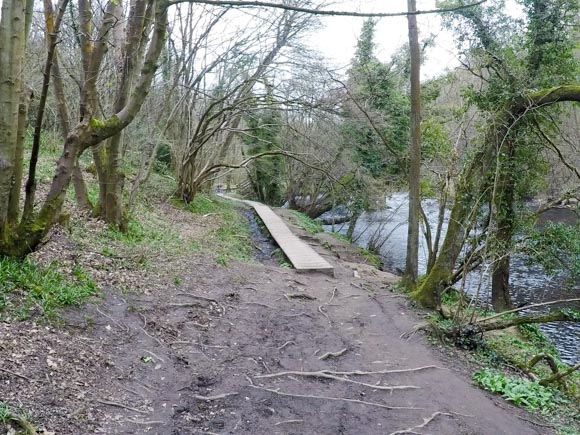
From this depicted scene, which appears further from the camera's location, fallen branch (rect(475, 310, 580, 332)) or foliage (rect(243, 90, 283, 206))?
foliage (rect(243, 90, 283, 206))

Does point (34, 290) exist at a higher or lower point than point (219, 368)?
higher

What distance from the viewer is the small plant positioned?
495cm

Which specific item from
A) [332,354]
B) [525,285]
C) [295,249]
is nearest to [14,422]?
[332,354]

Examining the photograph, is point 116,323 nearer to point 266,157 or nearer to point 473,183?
point 473,183

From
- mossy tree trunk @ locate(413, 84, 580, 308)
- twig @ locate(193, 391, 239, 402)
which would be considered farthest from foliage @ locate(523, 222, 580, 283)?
twig @ locate(193, 391, 239, 402)

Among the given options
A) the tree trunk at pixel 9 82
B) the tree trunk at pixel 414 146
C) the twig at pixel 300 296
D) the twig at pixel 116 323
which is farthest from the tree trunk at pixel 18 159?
the tree trunk at pixel 414 146

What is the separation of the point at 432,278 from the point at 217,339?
414 centimetres

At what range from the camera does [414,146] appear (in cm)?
877

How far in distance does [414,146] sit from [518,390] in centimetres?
491

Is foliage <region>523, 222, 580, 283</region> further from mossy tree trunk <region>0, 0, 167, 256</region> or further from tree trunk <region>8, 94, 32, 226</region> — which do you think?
tree trunk <region>8, 94, 32, 226</region>

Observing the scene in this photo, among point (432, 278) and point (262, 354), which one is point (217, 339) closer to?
point (262, 354)

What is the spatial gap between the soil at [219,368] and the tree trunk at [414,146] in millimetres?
1828

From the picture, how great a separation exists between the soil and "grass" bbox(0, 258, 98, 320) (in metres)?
0.16

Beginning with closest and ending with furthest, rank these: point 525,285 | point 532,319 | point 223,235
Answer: point 532,319, point 223,235, point 525,285
